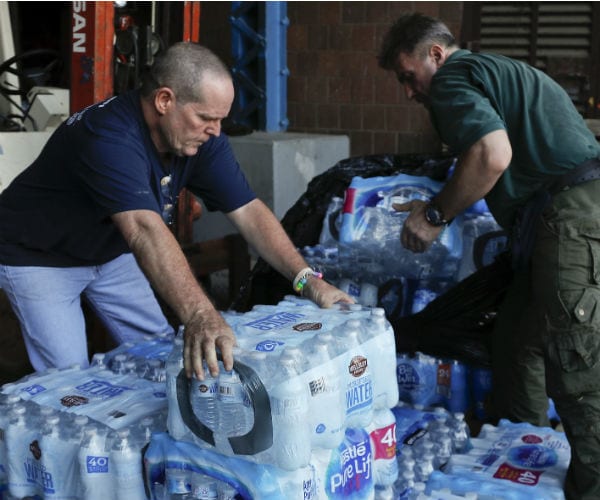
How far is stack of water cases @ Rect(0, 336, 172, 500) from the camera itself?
269 centimetres

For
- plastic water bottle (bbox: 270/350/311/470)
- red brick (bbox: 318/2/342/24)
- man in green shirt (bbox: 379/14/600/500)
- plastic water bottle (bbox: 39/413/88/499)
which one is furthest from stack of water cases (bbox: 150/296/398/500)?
red brick (bbox: 318/2/342/24)

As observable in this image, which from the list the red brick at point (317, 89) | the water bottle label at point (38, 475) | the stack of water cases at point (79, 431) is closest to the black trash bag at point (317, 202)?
the stack of water cases at point (79, 431)

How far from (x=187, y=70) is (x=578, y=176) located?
1.60m

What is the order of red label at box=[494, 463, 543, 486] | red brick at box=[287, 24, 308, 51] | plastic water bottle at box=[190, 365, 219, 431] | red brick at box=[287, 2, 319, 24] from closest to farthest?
plastic water bottle at box=[190, 365, 219, 431] < red label at box=[494, 463, 543, 486] < red brick at box=[287, 2, 319, 24] < red brick at box=[287, 24, 308, 51]

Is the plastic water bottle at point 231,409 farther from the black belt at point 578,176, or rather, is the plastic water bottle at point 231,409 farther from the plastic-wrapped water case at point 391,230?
the plastic-wrapped water case at point 391,230

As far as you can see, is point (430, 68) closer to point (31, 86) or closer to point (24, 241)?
point (24, 241)

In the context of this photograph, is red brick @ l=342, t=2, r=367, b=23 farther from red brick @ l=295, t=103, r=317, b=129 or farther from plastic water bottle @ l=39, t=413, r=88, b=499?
plastic water bottle @ l=39, t=413, r=88, b=499

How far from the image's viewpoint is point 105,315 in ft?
12.9

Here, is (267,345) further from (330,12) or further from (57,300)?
(330,12)

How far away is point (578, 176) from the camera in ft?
11.3

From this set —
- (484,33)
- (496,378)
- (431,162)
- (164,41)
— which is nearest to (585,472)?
(496,378)

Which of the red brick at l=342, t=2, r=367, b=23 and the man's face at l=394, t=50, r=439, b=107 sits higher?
the red brick at l=342, t=2, r=367, b=23

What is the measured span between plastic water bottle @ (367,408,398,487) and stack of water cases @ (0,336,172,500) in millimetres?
696

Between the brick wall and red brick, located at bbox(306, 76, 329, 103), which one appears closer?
the brick wall
